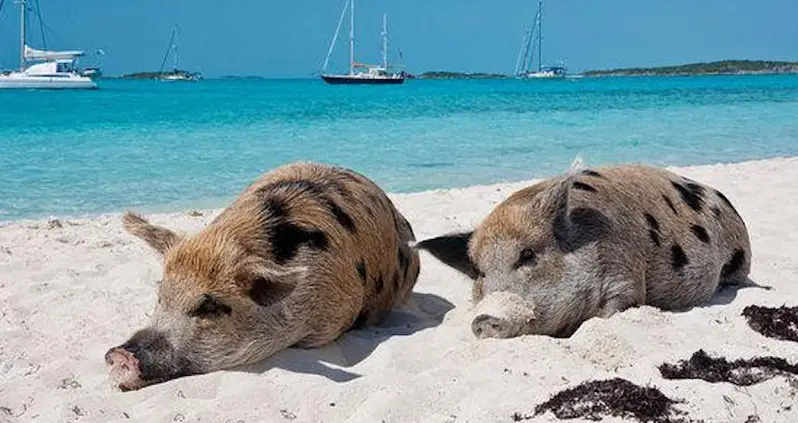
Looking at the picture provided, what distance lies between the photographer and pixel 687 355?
5105 millimetres

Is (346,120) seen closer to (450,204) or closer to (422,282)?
(450,204)

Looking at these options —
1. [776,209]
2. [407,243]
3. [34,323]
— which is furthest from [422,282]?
[776,209]

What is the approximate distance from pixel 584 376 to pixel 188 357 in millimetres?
2095

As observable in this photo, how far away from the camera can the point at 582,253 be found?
18.9 ft

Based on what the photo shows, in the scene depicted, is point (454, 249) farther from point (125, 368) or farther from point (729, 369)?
point (125, 368)

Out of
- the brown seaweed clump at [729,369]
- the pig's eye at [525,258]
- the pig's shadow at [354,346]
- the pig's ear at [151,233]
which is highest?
the pig's ear at [151,233]

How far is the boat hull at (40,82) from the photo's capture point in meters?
68.9

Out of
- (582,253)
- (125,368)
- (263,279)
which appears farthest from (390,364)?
(125,368)

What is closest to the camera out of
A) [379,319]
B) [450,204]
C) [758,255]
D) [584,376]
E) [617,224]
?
[584,376]

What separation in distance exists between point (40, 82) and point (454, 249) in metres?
70.2

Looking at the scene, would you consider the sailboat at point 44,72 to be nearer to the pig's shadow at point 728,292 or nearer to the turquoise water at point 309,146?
the turquoise water at point 309,146

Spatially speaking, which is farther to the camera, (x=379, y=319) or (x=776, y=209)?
(x=776, y=209)

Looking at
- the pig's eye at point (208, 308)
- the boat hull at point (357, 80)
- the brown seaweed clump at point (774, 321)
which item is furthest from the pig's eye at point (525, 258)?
the boat hull at point (357, 80)

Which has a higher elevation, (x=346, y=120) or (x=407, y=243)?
(x=407, y=243)
